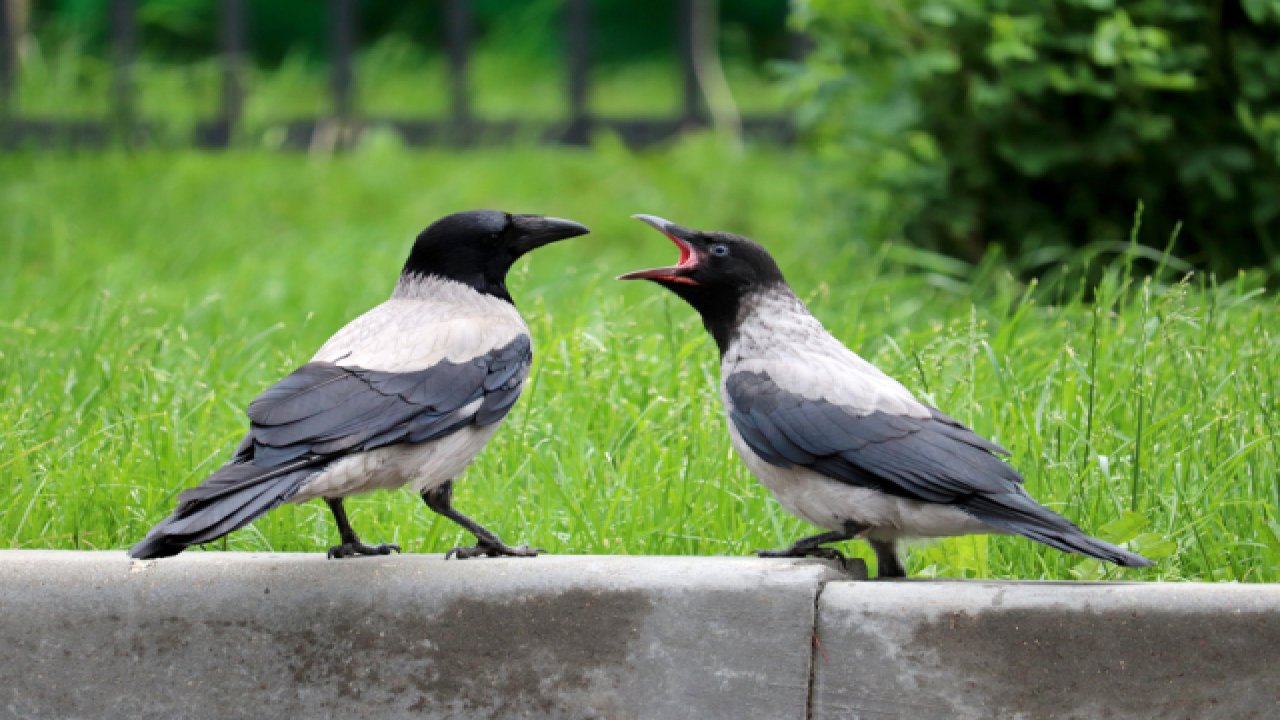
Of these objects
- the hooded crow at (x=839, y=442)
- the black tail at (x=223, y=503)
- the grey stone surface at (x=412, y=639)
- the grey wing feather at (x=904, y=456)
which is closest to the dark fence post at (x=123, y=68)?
the hooded crow at (x=839, y=442)

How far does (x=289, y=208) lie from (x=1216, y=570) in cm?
648

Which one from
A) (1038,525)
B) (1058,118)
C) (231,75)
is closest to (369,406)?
(1038,525)

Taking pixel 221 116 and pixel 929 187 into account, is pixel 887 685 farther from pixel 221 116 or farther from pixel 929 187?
pixel 221 116

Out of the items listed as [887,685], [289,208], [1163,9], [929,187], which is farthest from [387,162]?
[887,685]

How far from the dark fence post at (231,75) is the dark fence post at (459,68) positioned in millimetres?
1439

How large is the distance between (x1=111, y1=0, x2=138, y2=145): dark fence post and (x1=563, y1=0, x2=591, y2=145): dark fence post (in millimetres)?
2871

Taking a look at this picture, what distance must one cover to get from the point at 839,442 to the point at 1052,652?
57 centimetres

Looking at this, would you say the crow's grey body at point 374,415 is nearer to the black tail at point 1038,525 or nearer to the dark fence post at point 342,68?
the black tail at point 1038,525

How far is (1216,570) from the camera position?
334 centimetres

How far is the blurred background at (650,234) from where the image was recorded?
3.66 metres

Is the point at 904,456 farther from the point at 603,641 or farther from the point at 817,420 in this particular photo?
the point at 603,641

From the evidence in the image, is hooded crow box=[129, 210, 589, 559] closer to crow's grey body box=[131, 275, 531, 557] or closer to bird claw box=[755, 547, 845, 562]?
crow's grey body box=[131, 275, 531, 557]

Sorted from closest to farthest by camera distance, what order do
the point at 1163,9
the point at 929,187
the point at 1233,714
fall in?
the point at 1233,714 → the point at 1163,9 → the point at 929,187

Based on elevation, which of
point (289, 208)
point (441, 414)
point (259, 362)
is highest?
point (441, 414)
